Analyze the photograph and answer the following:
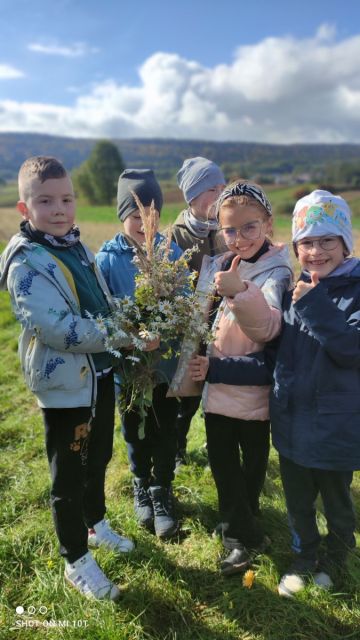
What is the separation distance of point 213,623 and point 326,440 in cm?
132

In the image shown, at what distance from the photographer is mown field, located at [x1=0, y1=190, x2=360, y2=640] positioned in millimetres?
2590

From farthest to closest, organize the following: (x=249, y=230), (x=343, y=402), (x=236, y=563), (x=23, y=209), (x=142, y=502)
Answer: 1. (x=142, y=502)
2. (x=236, y=563)
3. (x=249, y=230)
4. (x=23, y=209)
5. (x=343, y=402)

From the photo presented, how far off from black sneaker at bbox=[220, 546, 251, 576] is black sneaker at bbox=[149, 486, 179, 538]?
1.70 feet

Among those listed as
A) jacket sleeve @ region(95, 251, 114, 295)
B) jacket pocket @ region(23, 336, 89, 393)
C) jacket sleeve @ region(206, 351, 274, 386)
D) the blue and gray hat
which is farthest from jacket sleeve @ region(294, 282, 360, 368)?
jacket sleeve @ region(95, 251, 114, 295)

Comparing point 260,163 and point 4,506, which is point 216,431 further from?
point 260,163

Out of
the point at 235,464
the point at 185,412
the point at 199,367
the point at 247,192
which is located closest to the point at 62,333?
the point at 199,367

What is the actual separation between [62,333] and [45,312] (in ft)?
0.49

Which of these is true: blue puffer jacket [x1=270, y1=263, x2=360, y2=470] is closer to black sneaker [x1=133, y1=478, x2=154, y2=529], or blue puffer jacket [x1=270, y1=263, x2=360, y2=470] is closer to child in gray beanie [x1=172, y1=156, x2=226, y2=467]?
child in gray beanie [x1=172, y1=156, x2=226, y2=467]

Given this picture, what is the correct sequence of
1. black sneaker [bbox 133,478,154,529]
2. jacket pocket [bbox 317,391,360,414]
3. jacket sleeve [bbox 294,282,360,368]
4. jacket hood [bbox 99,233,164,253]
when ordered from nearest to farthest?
jacket sleeve [bbox 294,282,360,368] < jacket pocket [bbox 317,391,360,414] < jacket hood [bbox 99,233,164,253] < black sneaker [bbox 133,478,154,529]

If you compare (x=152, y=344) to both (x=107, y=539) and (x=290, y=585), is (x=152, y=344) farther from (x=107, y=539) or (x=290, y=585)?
(x=290, y=585)

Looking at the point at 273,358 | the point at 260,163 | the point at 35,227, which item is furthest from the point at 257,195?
the point at 260,163

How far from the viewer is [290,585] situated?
2818mm

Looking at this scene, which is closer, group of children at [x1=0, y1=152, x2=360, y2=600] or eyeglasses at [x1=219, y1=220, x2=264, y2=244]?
group of children at [x1=0, y1=152, x2=360, y2=600]

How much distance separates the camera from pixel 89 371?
2688 millimetres
